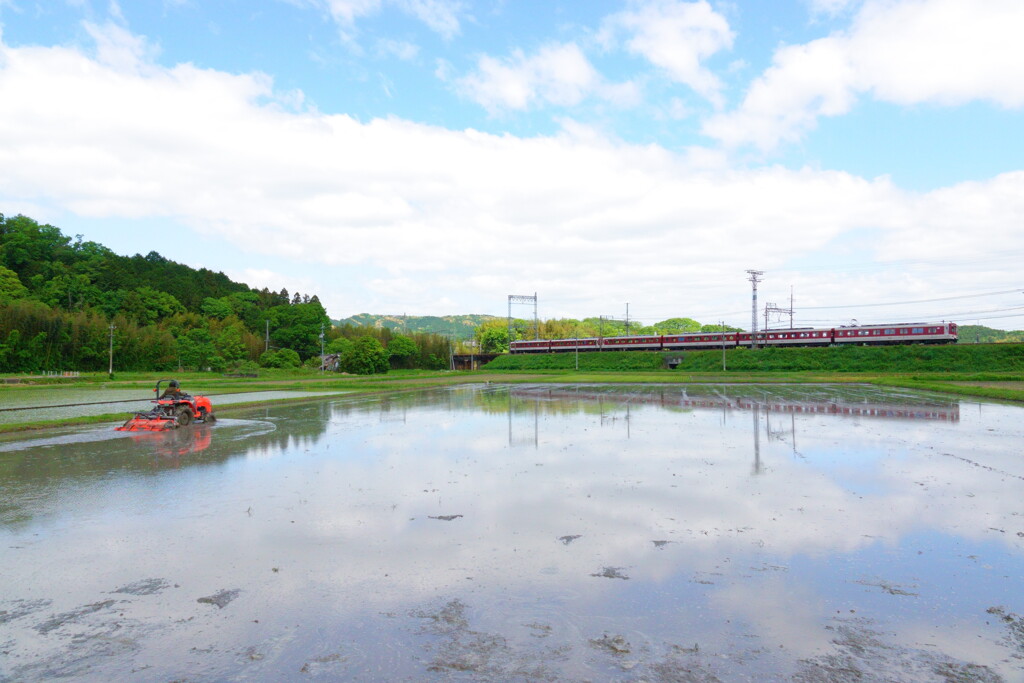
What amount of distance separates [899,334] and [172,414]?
69.0 meters

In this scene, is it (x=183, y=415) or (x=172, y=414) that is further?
(x=183, y=415)

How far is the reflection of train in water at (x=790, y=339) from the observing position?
6269 centimetres

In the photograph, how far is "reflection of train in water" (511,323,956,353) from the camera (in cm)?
6269

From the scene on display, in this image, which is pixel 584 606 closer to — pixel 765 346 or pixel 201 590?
pixel 201 590

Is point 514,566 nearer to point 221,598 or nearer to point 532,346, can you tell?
point 221,598

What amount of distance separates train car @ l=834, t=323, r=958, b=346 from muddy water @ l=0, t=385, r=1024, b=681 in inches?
2321

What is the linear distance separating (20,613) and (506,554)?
14.1 feet

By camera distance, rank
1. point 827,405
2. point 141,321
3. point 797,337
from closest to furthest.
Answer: point 827,405 < point 797,337 < point 141,321

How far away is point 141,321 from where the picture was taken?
306 ft

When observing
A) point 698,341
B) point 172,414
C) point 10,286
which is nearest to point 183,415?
point 172,414

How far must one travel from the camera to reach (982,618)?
4.87 metres

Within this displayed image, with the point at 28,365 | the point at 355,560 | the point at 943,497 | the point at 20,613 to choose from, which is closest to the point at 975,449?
the point at 943,497

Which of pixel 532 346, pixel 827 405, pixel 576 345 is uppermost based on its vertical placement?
pixel 576 345

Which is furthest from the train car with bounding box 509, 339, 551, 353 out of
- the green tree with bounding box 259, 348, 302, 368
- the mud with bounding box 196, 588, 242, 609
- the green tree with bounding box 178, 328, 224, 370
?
the mud with bounding box 196, 588, 242, 609
